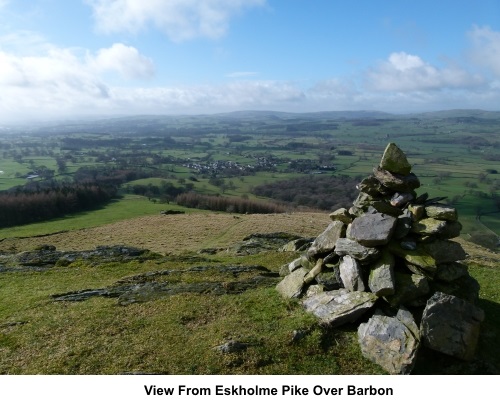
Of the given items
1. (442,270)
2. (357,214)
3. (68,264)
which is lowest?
(68,264)

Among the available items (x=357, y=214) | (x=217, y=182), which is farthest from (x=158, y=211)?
(x=357, y=214)

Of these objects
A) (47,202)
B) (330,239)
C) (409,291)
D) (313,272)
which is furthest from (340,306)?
(47,202)

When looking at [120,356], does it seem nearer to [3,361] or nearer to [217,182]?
[3,361]

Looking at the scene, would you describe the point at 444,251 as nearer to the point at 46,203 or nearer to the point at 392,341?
the point at 392,341

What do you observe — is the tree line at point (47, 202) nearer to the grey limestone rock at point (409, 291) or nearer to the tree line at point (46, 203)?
the tree line at point (46, 203)

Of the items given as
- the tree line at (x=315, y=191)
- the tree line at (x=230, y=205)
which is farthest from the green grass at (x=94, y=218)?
the tree line at (x=315, y=191)
